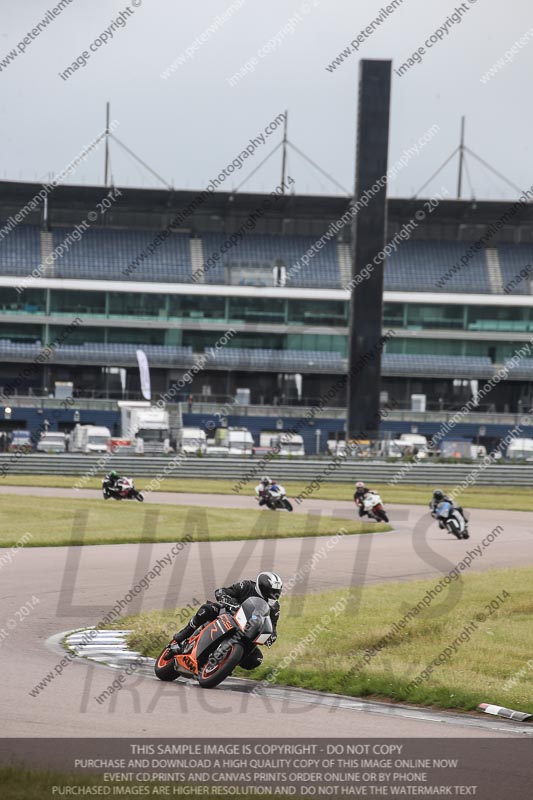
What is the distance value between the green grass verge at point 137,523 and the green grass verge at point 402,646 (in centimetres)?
893

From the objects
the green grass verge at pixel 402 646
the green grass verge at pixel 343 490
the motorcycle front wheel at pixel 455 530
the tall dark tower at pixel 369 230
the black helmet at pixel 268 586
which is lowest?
the green grass verge at pixel 343 490

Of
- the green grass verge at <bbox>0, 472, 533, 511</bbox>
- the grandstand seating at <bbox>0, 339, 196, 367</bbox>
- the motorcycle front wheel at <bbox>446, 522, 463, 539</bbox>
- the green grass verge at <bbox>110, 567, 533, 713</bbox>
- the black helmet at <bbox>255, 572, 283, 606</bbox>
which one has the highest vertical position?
the grandstand seating at <bbox>0, 339, 196, 367</bbox>

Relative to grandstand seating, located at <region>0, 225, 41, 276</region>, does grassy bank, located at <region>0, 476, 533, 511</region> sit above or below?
below

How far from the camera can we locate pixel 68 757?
328 inches

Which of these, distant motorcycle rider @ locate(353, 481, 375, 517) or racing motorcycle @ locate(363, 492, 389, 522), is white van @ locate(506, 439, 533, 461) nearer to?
distant motorcycle rider @ locate(353, 481, 375, 517)

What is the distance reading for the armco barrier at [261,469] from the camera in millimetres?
52938

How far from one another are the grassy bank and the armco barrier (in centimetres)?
69

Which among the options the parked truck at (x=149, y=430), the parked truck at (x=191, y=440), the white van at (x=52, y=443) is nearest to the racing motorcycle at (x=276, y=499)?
the parked truck at (x=191, y=440)

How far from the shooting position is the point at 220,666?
11.1 meters

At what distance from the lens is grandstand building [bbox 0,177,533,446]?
3179 inches

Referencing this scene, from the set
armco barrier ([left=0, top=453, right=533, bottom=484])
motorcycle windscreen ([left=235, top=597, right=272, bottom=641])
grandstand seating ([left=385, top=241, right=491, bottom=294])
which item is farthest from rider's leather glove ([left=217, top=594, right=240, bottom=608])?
grandstand seating ([left=385, top=241, right=491, bottom=294])

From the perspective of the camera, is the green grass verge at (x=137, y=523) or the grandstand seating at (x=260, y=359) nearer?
the green grass verge at (x=137, y=523)

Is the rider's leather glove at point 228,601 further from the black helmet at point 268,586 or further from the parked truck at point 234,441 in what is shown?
the parked truck at point 234,441

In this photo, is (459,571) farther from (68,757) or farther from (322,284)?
(322,284)
